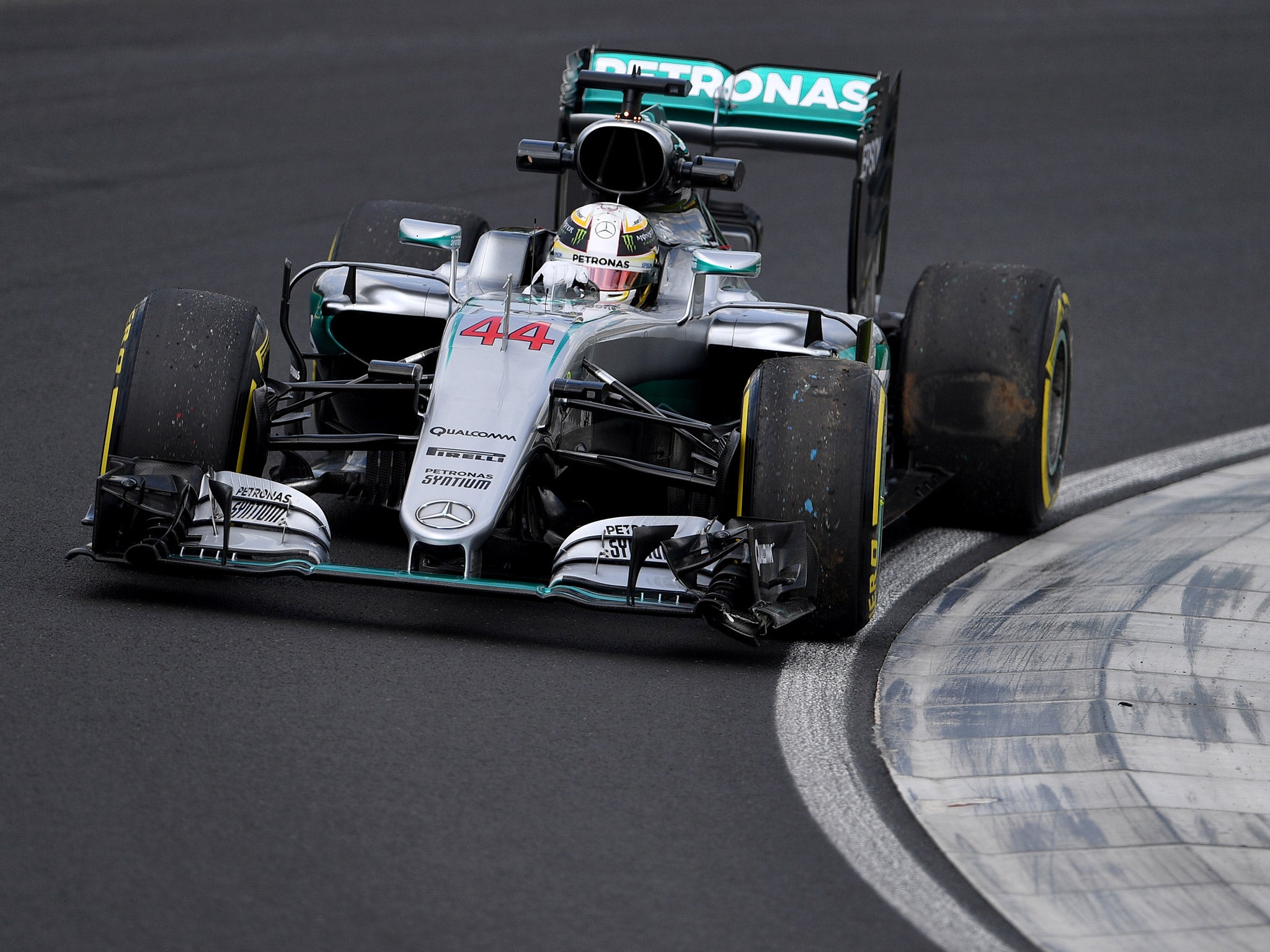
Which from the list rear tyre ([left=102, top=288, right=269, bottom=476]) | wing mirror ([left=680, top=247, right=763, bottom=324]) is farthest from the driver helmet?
rear tyre ([left=102, top=288, right=269, bottom=476])

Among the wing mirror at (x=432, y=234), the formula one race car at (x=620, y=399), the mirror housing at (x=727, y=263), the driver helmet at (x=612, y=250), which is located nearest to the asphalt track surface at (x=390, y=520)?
the formula one race car at (x=620, y=399)

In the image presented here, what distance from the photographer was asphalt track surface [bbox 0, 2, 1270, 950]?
4.38 meters

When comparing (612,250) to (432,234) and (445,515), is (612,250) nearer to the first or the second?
(432,234)

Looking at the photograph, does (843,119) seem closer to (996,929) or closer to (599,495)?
(599,495)

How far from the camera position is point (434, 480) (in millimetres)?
6020

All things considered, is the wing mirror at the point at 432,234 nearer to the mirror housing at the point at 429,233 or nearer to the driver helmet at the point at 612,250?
the mirror housing at the point at 429,233

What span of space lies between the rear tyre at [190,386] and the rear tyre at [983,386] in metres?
2.93

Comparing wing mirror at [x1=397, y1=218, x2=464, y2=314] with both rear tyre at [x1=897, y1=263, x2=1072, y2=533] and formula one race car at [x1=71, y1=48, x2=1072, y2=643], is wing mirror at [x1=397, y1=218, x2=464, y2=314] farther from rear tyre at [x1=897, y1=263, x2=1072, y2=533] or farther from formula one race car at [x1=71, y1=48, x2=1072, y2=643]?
rear tyre at [x1=897, y1=263, x2=1072, y2=533]

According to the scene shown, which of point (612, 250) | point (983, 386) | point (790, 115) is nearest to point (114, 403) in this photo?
point (612, 250)

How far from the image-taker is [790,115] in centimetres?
880

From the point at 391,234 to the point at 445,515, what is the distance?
3059 mm

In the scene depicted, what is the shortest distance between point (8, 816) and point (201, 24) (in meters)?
16.3

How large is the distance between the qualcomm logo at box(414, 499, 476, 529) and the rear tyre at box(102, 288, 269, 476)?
0.86m

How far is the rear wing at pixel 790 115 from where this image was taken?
27.9ft
